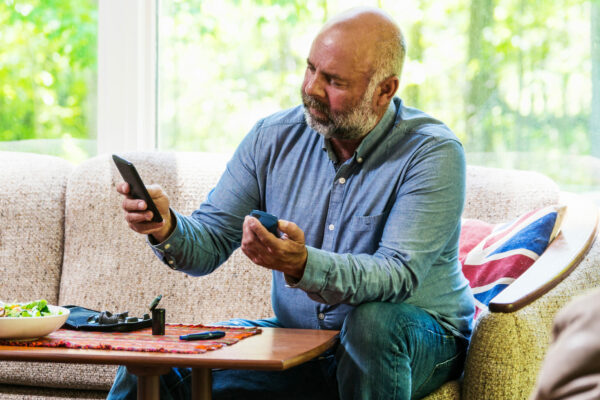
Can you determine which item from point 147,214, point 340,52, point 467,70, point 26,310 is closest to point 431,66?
point 467,70

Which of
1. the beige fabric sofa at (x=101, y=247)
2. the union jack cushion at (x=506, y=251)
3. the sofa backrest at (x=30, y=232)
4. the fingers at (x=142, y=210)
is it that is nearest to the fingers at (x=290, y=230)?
the fingers at (x=142, y=210)

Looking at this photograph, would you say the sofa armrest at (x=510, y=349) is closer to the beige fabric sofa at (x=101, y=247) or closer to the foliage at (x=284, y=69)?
the beige fabric sofa at (x=101, y=247)

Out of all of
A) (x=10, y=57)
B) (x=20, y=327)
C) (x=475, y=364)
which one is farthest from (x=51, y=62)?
(x=475, y=364)

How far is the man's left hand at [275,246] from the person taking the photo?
1553 mm

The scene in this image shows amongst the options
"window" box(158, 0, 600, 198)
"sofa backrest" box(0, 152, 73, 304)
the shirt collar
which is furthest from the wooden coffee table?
"window" box(158, 0, 600, 198)

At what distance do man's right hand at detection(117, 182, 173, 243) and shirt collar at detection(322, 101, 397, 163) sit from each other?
43 centimetres

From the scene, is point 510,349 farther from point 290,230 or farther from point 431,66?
point 431,66

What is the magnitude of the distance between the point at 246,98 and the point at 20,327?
1779 millimetres

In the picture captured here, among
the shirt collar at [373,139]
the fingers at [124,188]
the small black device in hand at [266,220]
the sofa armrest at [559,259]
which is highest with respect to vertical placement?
the shirt collar at [373,139]

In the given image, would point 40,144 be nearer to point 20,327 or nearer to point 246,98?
point 246,98

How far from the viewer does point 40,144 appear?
3.34 meters

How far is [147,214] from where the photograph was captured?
68.0 inches

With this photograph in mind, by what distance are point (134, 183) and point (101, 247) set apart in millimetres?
1047

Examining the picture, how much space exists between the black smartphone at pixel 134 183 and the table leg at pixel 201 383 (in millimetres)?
372
